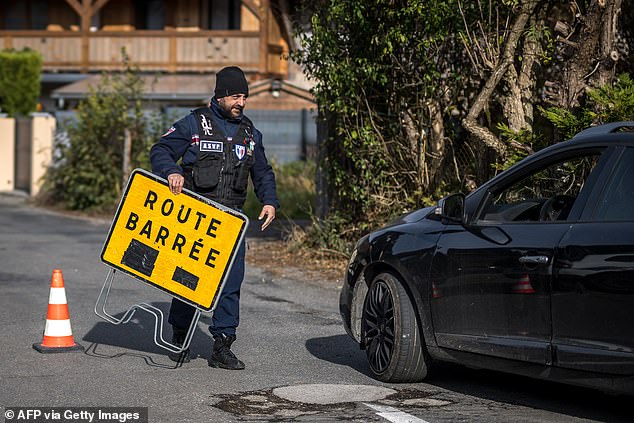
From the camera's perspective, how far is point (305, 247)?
14211 mm

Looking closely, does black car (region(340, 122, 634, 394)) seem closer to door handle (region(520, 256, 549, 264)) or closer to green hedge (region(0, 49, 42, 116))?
door handle (region(520, 256, 549, 264))

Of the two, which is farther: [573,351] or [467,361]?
[467,361]

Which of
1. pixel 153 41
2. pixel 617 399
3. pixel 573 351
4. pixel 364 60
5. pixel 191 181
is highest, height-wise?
pixel 153 41

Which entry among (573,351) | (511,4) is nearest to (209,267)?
(573,351)

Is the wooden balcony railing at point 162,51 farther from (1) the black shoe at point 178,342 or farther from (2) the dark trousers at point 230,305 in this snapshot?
(2) the dark trousers at point 230,305

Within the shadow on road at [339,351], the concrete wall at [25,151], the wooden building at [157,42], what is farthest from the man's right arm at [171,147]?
the wooden building at [157,42]

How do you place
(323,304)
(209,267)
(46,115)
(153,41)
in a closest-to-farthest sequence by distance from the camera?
(209,267) → (323,304) → (46,115) → (153,41)

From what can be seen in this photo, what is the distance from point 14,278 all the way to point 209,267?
533 cm

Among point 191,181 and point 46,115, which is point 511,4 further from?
point 46,115

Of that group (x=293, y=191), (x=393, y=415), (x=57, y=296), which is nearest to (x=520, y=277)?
(x=393, y=415)

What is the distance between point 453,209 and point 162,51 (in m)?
26.9

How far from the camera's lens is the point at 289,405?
6352 millimetres

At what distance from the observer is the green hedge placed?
→ 103 ft

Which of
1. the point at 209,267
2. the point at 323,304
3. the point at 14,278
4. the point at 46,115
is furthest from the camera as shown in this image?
the point at 46,115
